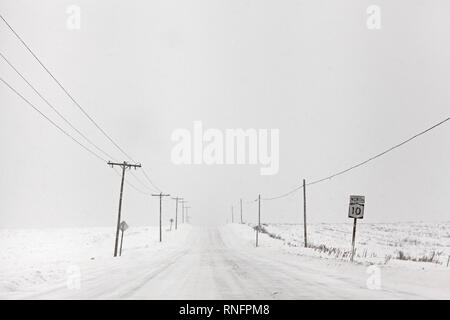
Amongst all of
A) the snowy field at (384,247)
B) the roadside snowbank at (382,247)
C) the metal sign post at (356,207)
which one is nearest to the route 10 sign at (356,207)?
the metal sign post at (356,207)

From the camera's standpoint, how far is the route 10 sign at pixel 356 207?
2020 cm

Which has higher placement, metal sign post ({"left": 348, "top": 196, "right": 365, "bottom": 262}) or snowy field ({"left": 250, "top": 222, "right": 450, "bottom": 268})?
metal sign post ({"left": 348, "top": 196, "right": 365, "bottom": 262})

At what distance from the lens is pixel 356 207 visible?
20266mm

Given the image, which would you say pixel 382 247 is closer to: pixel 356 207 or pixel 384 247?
pixel 384 247

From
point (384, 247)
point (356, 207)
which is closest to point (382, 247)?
point (384, 247)

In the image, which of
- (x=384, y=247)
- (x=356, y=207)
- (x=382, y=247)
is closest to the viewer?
(x=356, y=207)

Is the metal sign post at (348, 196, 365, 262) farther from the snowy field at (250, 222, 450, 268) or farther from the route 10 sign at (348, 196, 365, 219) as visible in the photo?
the snowy field at (250, 222, 450, 268)

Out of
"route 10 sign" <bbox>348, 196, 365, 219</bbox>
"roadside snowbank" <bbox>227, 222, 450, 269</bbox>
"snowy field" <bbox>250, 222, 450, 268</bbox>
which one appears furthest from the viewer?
"snowy field" <bbox>250, 222, 450, 268</bbox>

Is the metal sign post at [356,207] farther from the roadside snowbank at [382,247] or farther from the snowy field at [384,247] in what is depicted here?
the snowy field at [384,247]

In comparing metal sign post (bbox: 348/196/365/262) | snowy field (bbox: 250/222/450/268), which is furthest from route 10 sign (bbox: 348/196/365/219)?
snowy field (bbox: 250/222/450/268)

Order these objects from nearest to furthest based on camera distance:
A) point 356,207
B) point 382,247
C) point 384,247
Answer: point 356,207 → point 382,247 → point 384,247

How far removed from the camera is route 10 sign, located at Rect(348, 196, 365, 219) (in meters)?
20.2
